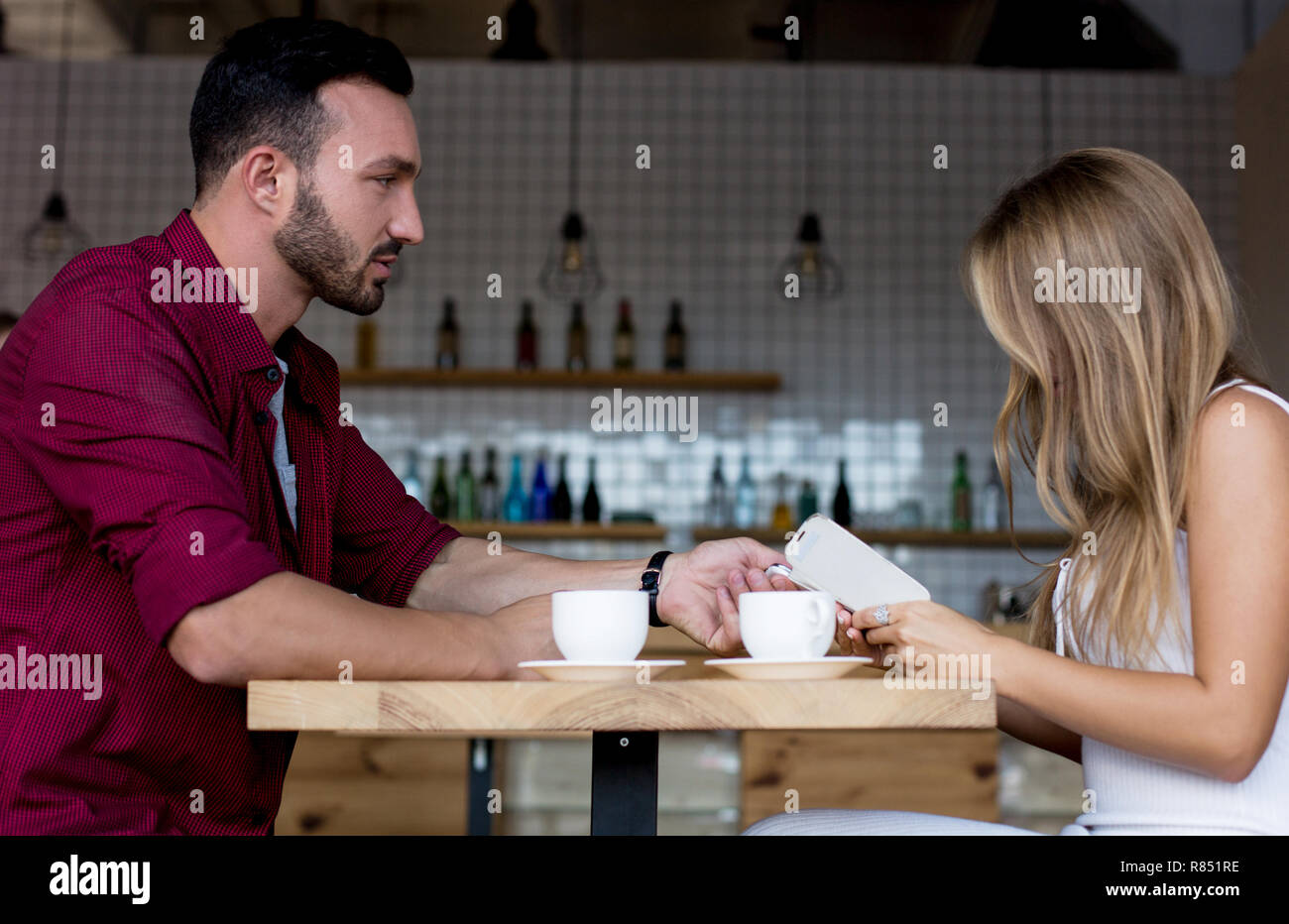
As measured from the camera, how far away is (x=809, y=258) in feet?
11.8

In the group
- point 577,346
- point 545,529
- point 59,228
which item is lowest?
point 545,529

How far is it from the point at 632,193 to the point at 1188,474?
9.71ft

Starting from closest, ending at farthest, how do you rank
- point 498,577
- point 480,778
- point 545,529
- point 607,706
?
point 607,706 < point 498,577 < point 480,778 < point 545,529

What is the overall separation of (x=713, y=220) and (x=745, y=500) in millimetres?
862

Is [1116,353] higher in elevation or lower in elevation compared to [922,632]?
higher

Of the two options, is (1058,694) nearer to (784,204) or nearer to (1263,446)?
(1263,446)

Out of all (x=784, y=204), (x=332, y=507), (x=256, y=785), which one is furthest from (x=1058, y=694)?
(x=784, y=204)

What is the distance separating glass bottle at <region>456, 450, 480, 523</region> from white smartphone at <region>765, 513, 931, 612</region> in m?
2.60

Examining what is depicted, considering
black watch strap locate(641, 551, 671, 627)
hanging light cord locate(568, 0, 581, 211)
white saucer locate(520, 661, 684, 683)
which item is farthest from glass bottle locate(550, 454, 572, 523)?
white saucer locate(520, 661, 684, 683)

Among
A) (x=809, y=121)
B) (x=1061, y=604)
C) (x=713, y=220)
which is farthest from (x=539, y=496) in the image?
(x=1061, y=604)

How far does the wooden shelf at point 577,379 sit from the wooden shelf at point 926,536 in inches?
16.7

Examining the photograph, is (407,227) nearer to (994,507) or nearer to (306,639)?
(306,639)

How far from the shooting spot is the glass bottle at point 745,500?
360cm
